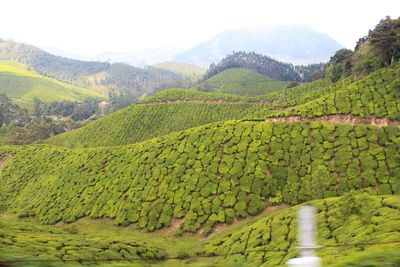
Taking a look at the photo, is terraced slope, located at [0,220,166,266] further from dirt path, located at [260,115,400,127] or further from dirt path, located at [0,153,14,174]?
dirt path, located at [0,153,14,174]

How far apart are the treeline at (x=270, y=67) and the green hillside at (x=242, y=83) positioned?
798cm

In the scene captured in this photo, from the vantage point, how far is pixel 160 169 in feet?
128

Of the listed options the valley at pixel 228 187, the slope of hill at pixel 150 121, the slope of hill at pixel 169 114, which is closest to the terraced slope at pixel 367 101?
the valley at pixel 228 187

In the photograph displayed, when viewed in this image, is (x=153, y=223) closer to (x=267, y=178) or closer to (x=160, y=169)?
(x=160, y=169)

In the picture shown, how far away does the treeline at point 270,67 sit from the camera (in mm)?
167375

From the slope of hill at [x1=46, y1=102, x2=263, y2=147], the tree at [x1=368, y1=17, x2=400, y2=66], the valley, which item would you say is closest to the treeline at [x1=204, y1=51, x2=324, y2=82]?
the slope of hill at [x1=46, y1=102, x2=263, y2=147]

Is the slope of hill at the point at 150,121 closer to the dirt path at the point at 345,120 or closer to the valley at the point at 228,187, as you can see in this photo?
the valley at the point at 228,187

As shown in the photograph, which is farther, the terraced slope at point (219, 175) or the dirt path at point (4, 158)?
the dirt path at point (4, 158)

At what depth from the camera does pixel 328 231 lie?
68.1ft

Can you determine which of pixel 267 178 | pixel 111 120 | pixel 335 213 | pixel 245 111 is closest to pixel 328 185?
pixel 267 178

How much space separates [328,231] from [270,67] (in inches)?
6441

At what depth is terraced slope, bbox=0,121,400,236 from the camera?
3238 centimetres

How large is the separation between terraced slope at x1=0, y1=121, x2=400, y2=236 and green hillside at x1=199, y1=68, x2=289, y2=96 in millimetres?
91735

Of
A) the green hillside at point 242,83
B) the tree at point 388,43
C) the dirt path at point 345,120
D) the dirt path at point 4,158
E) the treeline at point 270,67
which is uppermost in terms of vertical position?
the treeline at point 270,67
